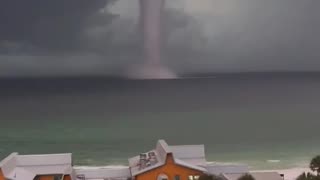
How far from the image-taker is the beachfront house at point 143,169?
21.5m

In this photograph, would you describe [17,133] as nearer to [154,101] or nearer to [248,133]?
[248,133]

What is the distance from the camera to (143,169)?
21828mm

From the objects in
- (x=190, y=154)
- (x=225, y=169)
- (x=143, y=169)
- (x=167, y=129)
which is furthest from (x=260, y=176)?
(x=167, y=129)

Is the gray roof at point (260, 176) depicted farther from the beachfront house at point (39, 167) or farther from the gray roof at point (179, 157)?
the beachfront house at point (39, 167)

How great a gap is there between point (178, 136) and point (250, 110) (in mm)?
27723

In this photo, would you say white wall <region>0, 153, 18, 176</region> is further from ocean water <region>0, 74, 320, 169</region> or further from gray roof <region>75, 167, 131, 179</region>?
ocean water <region>0, 74, 320, 169</region>

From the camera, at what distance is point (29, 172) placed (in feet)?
73.2

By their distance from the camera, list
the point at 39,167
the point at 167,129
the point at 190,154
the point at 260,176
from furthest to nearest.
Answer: the point at 167,129 → the point at 190,154 → the point at 39,167 → the point at 260,176

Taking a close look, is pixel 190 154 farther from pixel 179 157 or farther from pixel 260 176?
pixel 260 176

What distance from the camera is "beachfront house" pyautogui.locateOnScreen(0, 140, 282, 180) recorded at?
2153 centimetres

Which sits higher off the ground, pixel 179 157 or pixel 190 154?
pixel 190 154

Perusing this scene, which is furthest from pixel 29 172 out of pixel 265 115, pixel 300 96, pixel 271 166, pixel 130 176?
pixel 300 96

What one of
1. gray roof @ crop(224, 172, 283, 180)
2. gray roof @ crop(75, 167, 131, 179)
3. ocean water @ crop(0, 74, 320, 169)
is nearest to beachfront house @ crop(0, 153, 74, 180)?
gray roof @ crop(75, 167, 131, 179)

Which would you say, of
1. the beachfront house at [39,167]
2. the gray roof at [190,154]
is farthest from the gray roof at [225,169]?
the beachfront house at [39,167]
